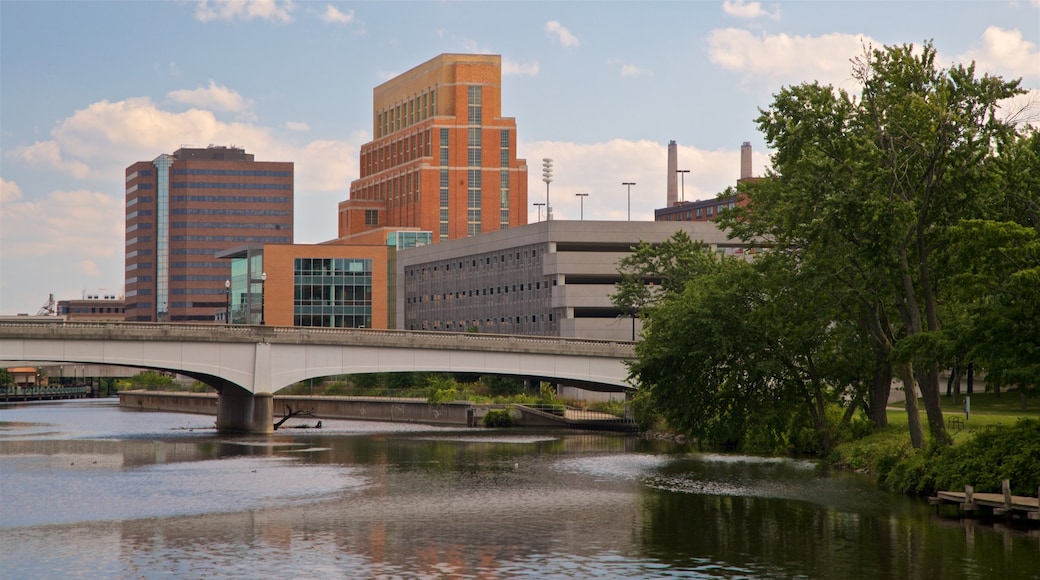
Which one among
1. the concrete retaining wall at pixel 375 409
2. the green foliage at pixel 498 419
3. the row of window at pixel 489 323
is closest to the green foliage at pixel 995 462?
the green foliage at pixel 498 419

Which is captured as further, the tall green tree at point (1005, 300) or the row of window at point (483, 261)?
the row of window at point (483, 261)

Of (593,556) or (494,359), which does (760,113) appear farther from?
(494,359)

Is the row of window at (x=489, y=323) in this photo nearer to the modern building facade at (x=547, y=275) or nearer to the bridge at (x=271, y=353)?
the modern building facade at (x=547, y=275)

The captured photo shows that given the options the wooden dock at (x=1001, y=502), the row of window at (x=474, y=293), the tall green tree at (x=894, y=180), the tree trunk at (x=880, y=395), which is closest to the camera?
the wooden dock at (x=1001, y=502)

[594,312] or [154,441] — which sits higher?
[594,312]

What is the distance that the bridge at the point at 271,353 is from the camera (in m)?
77.2

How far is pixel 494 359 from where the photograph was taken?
89000 mm

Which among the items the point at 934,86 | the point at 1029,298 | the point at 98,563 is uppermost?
the point at 934,86

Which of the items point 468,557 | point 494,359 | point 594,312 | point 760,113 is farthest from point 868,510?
point 594,312

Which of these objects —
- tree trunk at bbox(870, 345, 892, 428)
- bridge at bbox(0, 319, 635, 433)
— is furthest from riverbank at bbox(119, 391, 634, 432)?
tree trunk at bbox(870, 345, 892, 428)

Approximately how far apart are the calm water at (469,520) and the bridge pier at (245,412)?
16177mm

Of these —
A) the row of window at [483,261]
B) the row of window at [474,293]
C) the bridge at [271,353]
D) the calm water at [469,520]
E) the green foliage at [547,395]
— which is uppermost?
the row of window at [483,261]

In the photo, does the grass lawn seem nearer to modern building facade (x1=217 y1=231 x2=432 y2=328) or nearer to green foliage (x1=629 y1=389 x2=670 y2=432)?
green foliage (x1=629 y1=389 x2=670 y2=432)

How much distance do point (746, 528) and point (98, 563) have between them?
18.3m
